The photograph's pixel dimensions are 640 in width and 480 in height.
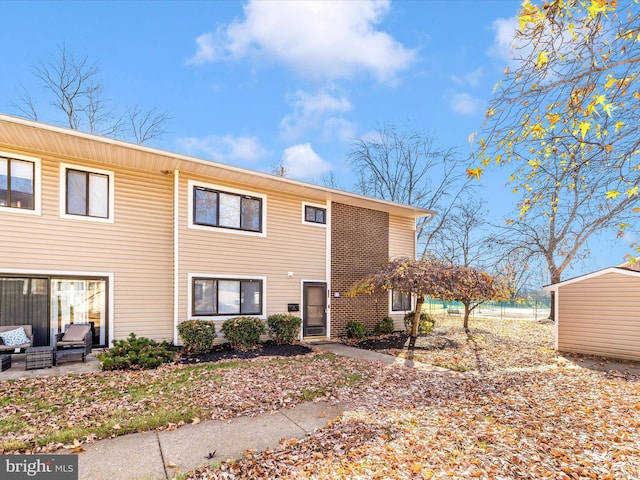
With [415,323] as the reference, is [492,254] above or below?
above

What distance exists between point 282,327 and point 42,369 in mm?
5638

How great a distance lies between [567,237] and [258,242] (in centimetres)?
1374

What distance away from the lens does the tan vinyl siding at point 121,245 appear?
A: 7.77 m

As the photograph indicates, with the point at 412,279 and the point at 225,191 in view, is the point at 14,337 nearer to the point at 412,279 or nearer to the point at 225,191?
the point at 225,191

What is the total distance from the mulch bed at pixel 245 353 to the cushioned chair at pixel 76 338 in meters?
1.99

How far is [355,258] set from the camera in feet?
42.5

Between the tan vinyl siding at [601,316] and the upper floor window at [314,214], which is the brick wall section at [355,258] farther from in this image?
the tan vinyl siding at [601,316]

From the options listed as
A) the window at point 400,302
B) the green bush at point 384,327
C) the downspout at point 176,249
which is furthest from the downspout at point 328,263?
Answer: the downspout at point 176,249

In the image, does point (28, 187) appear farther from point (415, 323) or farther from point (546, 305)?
point (546, 305)

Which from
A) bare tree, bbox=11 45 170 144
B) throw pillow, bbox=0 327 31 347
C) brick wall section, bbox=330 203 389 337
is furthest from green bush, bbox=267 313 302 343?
bare tree, bbox=11 45 170 144

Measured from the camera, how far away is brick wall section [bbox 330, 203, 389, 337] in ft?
40.7

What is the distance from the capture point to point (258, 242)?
1078cm

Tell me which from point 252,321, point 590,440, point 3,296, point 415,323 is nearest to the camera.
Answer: point 590,440

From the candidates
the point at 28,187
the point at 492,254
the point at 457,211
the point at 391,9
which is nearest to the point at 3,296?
the point at 28,187
